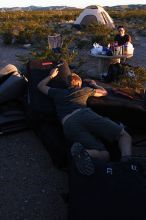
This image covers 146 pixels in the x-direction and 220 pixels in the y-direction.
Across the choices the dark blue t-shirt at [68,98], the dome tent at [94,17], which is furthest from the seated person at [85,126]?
the dome tent at [94,17]

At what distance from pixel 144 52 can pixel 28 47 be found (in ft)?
13.4

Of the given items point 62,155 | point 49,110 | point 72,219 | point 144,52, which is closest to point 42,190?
point 62,155

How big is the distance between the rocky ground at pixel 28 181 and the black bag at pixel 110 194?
0.50 metres

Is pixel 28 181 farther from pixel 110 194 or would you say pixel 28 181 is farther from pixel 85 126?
Result: pixel 110 194

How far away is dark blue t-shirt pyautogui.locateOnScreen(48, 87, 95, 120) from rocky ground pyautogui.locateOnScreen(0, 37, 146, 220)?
24.3 inches

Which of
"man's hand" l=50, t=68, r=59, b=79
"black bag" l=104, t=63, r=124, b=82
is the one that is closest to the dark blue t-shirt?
"man's hand" l=50, t=68, r=59, b=79

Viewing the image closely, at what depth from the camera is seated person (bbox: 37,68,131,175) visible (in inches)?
175

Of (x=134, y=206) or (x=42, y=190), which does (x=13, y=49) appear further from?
(x=134, y=206)

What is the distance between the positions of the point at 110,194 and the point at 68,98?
1929 millimetres

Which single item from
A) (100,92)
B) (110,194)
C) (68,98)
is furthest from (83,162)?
(100,92)

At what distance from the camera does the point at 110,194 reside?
3.37 meters

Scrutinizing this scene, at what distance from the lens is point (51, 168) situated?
486 centimetres

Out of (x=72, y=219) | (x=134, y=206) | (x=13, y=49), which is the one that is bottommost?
(x=13, y=49)

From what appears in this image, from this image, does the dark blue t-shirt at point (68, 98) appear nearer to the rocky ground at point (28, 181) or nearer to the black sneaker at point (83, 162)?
the rocky ground at point (28, 181)
